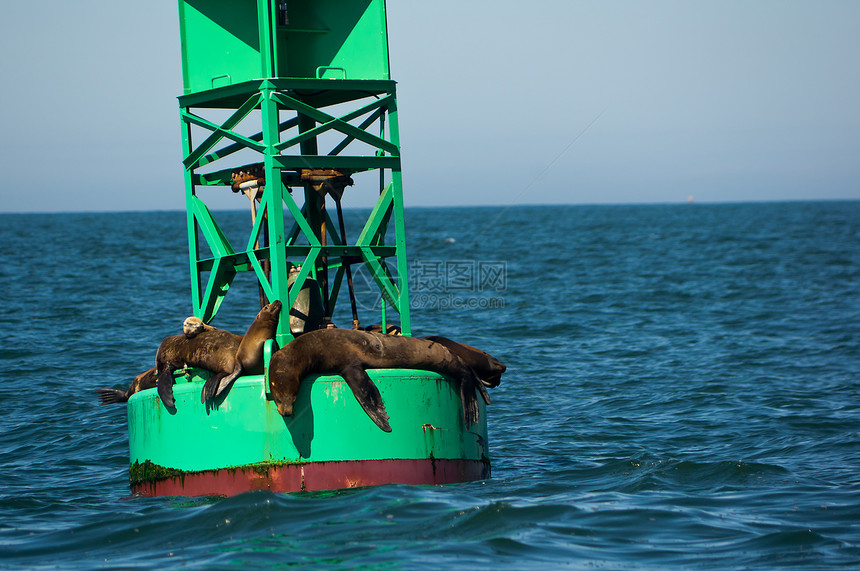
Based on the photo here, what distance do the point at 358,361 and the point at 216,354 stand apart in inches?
61.5

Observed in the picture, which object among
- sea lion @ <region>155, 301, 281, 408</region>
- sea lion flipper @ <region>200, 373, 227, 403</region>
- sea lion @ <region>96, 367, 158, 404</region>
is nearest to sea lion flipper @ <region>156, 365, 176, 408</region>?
sea lion @ <region>155, 301, 281, 408</region>

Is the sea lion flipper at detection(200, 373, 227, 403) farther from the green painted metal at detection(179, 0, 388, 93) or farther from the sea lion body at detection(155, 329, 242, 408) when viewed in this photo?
the green painted metal at detection(179, 0, 388, 93)

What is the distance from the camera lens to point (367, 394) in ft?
34.3

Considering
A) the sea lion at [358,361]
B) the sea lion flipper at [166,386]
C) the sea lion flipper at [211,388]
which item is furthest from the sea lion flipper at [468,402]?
the sea lion flipper at [166,386]

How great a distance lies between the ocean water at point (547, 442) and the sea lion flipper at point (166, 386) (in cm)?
103

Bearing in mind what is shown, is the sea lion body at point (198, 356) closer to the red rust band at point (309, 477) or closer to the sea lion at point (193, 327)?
the sea lion at point (193, 327)

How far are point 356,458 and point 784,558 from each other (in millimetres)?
4087

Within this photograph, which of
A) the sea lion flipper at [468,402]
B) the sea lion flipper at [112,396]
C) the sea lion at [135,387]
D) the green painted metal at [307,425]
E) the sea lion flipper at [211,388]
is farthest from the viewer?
the sea lion flipper at [112,396]

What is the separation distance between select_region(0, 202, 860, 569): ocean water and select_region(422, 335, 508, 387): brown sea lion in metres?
1.19

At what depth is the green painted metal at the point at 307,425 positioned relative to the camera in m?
10.5

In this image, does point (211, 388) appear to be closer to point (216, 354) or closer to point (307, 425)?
point (216, 354)

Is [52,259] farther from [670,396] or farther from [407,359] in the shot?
[407,359]

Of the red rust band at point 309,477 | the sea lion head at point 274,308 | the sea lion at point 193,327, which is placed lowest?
the red rust band at point 309,477

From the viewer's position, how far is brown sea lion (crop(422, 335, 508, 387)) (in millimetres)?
11719
